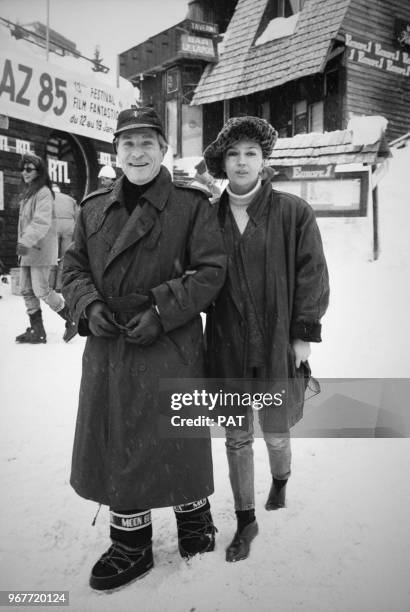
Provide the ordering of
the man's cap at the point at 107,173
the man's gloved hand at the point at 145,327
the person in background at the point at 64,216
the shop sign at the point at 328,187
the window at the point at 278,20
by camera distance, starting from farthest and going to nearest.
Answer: the person in background at the point at 64,216 → the man's cap at the point at 107,173 → the window at the point at 278,20 → the shop sign at the point at 328,187 → the man's gloved hand at the point at 145,327

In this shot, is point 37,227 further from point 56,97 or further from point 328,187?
point 328,187

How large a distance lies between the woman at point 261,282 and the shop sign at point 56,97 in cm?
88

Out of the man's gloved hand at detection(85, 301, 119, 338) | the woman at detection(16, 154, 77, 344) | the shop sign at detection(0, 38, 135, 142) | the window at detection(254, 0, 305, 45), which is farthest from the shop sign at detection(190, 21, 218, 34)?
the woman at detection(16, 154, 77, 344)

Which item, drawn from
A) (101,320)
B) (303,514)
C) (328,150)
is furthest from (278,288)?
(328,150)

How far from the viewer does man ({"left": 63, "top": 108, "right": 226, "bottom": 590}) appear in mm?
1491

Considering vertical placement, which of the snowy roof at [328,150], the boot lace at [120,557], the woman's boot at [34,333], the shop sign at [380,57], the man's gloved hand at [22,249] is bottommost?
the boot lace at [120,557]

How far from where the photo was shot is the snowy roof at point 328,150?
2195 millimetres

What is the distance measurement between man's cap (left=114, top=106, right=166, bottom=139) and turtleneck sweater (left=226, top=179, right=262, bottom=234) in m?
0.36

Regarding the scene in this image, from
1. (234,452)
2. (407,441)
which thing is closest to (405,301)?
(407,441)

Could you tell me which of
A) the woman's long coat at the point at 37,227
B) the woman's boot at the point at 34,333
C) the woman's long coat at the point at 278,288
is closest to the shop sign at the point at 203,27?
the woman's long coat at the point at 278,288

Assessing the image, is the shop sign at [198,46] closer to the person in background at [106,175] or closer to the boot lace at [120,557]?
the person in background at [106,175]

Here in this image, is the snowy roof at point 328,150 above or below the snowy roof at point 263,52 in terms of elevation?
below

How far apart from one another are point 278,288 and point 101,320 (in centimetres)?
64

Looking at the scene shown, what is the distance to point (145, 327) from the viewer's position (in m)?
1.42
